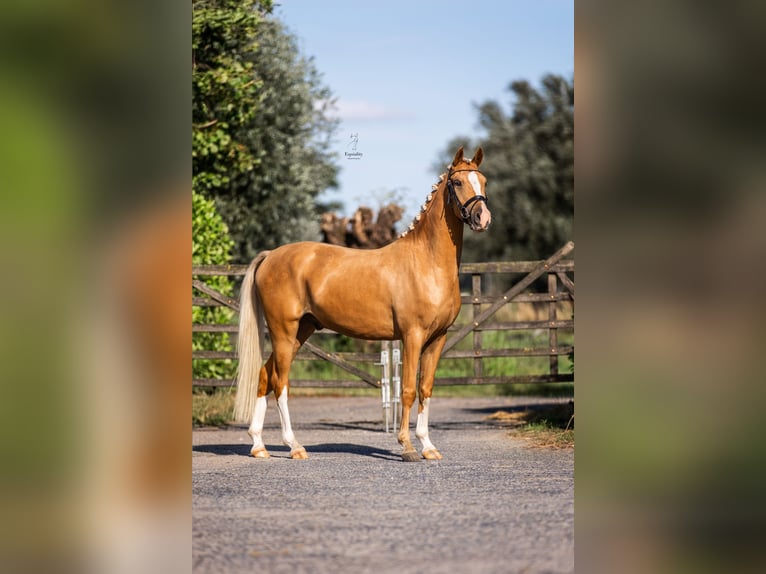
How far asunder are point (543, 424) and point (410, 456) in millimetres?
2449

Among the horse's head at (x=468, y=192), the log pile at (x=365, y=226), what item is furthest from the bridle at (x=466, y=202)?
the log pile at (x=365, y=226)

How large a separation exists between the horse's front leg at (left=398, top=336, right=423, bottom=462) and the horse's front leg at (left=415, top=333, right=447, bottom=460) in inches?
4.8

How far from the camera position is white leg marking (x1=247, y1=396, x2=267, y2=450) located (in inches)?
→ 304

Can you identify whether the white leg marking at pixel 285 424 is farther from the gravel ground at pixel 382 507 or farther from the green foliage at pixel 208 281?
the green foliage at pixel 208 281

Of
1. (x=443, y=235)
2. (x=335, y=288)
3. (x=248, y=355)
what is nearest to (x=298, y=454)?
(x=248, y=355)

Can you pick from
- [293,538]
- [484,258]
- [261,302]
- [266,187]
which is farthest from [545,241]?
[293,538]

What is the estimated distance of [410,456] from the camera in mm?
7254

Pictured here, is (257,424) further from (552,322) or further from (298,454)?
(552,322)

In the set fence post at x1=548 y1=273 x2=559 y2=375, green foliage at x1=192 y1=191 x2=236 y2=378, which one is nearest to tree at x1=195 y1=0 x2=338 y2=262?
green foliage at x1=192 y1=191 x2=236 y2=378

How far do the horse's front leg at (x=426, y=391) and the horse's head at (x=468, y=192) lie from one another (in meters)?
1.20

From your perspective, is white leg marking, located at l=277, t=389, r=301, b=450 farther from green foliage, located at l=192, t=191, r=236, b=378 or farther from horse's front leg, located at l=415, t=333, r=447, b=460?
green foliage, located at l=192, t=191, r=236, b=378

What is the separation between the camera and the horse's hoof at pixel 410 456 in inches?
285
